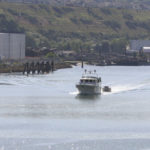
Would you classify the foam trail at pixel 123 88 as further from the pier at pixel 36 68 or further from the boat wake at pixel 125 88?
the pier at pixel 36 68

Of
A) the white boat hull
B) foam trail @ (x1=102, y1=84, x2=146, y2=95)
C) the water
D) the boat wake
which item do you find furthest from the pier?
the white boat hull

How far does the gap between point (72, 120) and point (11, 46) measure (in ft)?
329

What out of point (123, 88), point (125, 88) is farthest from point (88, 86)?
point (123, 88)

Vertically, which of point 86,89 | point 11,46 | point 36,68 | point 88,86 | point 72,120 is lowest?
point 72,120

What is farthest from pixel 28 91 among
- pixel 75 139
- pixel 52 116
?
pixel 75 139

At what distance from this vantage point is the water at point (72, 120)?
43531 mm

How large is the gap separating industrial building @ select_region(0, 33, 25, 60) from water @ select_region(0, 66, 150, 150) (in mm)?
70687

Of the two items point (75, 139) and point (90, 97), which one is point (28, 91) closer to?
point (90, 97)

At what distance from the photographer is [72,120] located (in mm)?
51625

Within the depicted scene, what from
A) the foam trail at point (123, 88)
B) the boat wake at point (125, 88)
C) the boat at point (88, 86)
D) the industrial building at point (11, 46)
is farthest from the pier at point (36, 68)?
the boat at point (88, 86)

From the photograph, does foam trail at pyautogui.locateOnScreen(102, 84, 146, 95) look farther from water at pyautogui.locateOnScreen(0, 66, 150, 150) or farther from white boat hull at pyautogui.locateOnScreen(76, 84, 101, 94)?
white boat hull at pyautogui.locateOnScreen(76, 84, 101, 94)

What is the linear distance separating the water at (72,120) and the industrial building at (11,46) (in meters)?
70.7

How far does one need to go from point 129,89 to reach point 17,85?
1092cm

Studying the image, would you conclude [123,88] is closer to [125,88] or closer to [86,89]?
[125,88]
